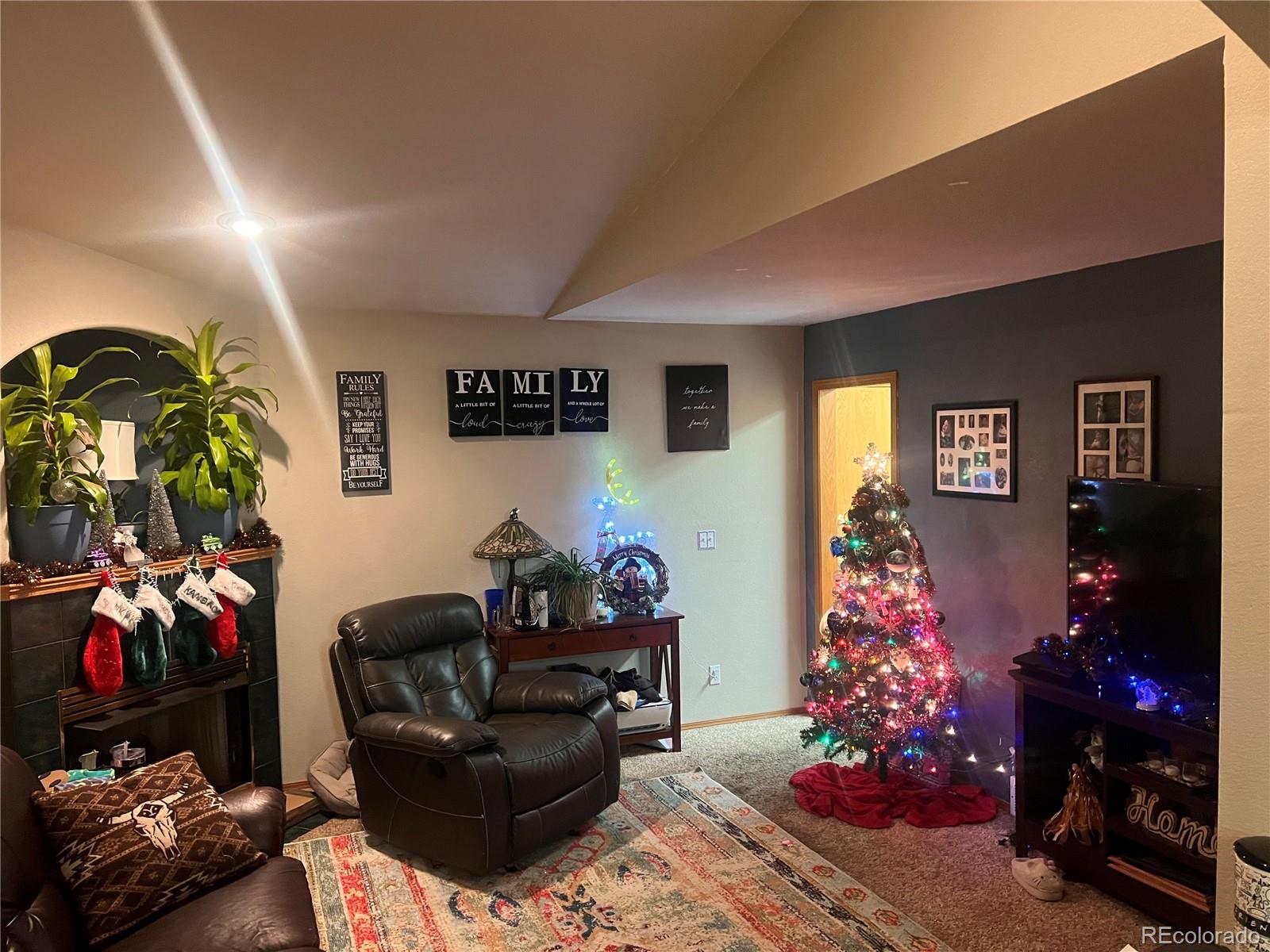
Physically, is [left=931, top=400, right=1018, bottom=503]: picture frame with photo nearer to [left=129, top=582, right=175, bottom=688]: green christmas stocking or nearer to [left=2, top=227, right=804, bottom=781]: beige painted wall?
[left=2, top=227, right=804, bottom=781]: beige painted wall

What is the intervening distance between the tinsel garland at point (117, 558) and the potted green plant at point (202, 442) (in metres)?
0.08

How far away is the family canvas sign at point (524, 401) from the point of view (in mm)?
4676

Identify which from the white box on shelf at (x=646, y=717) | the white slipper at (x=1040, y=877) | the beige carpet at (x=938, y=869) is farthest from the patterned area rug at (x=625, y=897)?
the white box on shelf at (x=646, y=717)

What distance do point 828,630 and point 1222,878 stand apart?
2772 mm

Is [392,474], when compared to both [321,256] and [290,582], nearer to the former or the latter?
[290,582]

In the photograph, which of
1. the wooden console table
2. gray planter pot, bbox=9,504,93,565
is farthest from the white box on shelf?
gray planter pot, bbox=9,504,93,565

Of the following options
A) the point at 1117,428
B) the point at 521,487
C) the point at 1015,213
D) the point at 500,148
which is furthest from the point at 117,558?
the point at 1117,428

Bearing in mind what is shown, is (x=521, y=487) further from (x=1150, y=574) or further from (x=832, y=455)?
(x=1150, y=574)

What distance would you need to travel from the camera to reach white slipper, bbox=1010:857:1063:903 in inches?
123

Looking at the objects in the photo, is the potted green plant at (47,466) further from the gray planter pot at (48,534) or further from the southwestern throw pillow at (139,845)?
the southwestern throw pillow at (139,845)

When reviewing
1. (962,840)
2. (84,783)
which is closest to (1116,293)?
(962,840)

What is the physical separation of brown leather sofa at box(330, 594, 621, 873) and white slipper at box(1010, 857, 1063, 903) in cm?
163

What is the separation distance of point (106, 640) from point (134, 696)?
0.31 meters

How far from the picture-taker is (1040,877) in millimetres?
3168
